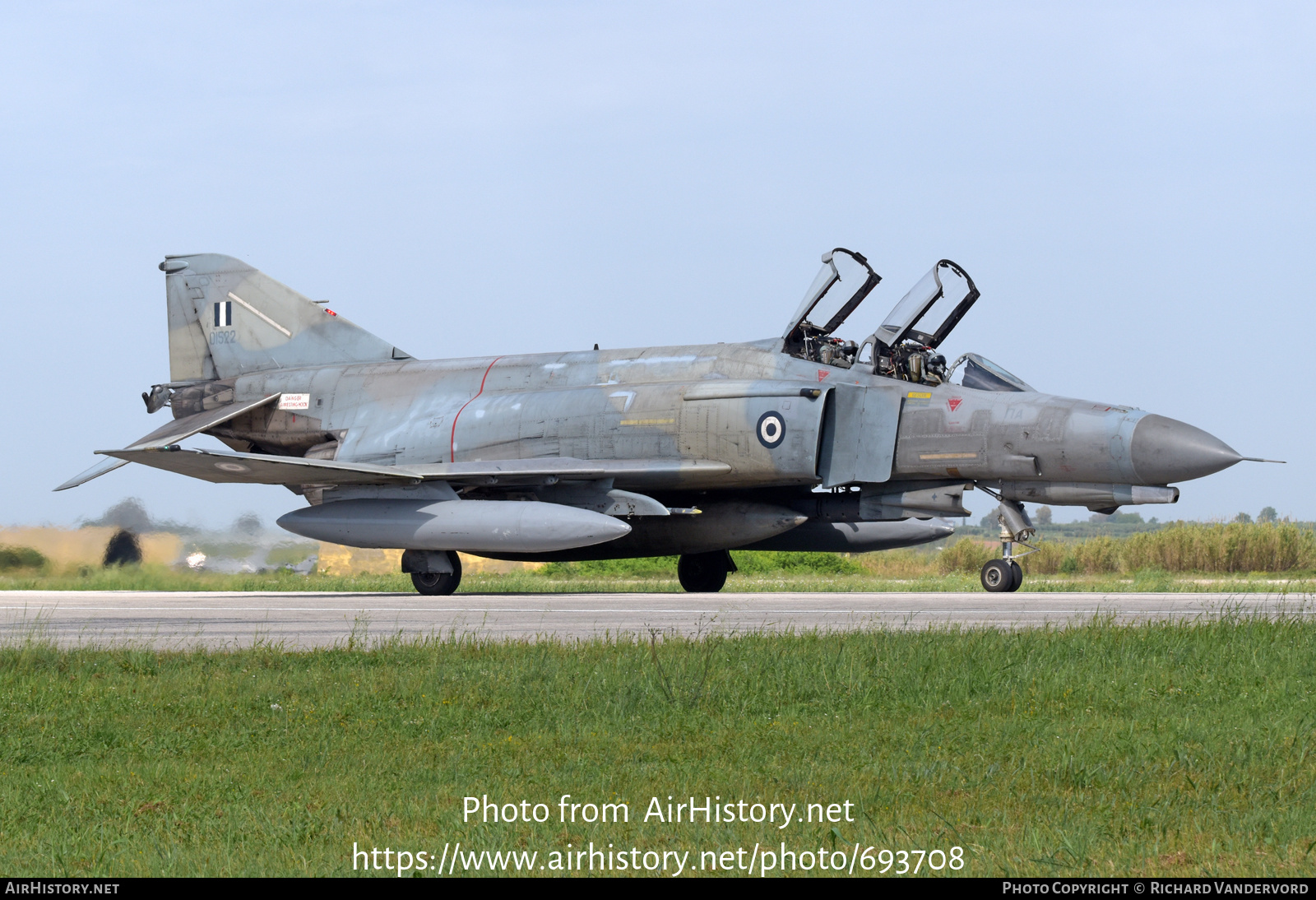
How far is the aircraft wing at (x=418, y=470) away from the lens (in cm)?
1770

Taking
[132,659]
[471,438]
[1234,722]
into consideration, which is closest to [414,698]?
[132,659]

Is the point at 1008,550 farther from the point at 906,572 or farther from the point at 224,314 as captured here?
the point at 906,572

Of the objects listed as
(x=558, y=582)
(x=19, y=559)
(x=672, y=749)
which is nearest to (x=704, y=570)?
(x=558, y=582)

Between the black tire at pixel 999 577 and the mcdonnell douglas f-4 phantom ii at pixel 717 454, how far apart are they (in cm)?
3

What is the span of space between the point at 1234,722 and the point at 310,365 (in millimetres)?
18515

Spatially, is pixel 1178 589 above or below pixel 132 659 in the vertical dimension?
below

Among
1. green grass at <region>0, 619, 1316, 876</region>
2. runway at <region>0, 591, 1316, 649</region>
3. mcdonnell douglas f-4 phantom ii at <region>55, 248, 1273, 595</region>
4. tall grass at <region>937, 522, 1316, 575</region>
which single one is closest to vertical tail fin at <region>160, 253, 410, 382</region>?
mcdonnell douglas f-4 phantom ii at <region>55, 248, 1273, 595</region>

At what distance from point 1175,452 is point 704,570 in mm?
7496

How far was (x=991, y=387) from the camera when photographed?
695 inches

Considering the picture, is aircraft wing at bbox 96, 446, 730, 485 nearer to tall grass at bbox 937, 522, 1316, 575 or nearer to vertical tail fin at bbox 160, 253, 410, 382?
vertical tail fin at bbox 160, 253, 410, 382

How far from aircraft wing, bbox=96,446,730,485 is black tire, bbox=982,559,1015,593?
11.9 feet

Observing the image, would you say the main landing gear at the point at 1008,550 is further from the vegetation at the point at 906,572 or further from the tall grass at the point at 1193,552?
the tall grass at the point at 1193,552

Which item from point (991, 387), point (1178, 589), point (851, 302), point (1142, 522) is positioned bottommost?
point (1142, 522)

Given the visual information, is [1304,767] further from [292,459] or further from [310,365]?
[310,365]
